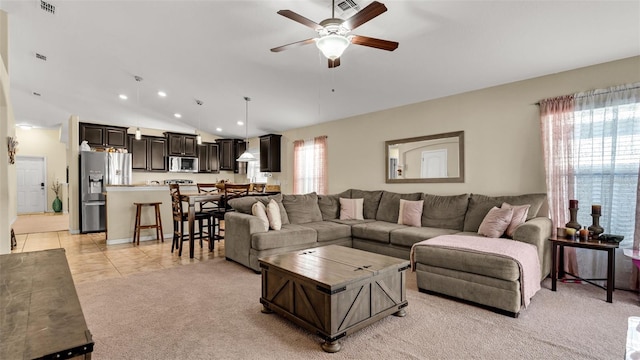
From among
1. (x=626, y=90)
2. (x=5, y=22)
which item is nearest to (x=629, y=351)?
(x=626, y=90)

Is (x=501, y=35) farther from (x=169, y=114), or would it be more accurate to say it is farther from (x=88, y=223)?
(x=88, y=223)

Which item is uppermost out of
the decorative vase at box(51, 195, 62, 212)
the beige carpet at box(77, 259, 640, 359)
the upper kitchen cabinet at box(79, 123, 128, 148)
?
the upper kitchen cabinet at box(79, 123, 128, 148)

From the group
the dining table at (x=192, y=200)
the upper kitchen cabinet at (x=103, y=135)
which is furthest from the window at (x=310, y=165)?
the upper kitchen cabinet at (x=103, y=135)

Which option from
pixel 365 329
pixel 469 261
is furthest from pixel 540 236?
pixel 365 329

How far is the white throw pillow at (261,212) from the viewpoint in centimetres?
396

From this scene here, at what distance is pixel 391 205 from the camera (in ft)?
16.3

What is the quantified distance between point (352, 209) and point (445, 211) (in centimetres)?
155

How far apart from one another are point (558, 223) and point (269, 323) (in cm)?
344

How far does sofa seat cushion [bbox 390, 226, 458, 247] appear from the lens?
3773 mm

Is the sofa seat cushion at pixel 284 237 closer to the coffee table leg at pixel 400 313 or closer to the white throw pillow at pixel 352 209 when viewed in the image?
the white throw pillow at pixel 352 209

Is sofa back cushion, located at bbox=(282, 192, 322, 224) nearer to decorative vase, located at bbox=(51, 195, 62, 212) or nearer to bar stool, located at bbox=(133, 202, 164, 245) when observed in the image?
bar stool, located at bbox=(133, 202, 164, 245)

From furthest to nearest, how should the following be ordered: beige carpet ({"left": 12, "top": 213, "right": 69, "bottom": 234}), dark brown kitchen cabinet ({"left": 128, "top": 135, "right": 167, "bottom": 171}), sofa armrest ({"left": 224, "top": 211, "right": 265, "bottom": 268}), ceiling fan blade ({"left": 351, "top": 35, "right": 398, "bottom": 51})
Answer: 1. dark brown kitchen cabinet ({"left": 128, "top": 135, "right": 167, "bottom": 171})
2. beige carpet ({"left": 12, "top": 213, "right": 69, "bottom": 234})
3. sofa armrest ({"left": 224, "top": 211, "right": 265, "bottom": 268})
4. ceiling fan blade ({"left": 351, "top": 35, "right": 398, "bottom": 51})

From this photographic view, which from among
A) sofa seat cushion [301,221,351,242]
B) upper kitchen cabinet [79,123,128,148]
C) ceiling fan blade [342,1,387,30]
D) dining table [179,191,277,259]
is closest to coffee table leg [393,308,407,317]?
sofa seat cushion [301,221,351,242]

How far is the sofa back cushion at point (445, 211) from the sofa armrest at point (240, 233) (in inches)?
93.5
